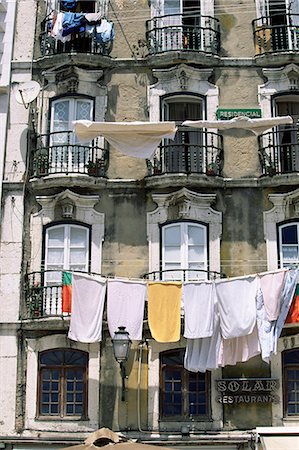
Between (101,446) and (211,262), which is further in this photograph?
(211,262)

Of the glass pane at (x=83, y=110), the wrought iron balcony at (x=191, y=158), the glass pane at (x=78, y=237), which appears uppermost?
the glass pane at (x=83, y=110)

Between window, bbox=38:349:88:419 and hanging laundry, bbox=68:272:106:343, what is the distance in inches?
44.4

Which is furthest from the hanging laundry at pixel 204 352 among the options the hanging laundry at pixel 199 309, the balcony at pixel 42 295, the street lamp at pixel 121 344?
the balcony at pixel 42 295

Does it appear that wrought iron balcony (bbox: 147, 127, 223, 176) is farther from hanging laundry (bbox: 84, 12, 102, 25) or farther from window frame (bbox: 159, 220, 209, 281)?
hanging laundry (bbox: 84, 12, 102, 25)

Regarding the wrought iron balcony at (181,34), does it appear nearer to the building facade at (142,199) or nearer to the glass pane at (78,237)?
the building facade at (142,199)

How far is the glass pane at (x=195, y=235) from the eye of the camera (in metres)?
21.1

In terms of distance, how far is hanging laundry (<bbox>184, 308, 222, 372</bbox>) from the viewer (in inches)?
762

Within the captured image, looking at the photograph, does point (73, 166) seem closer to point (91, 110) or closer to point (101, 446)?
point (91, 110)

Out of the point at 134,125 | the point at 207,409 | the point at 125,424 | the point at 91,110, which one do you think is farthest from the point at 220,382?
the point at 91,110

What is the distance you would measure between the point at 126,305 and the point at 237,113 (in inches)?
237

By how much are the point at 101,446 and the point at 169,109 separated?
32.6 feet

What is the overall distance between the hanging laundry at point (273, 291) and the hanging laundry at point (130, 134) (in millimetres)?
4032

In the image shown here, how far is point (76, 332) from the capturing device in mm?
19375

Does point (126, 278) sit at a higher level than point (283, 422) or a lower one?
higher
